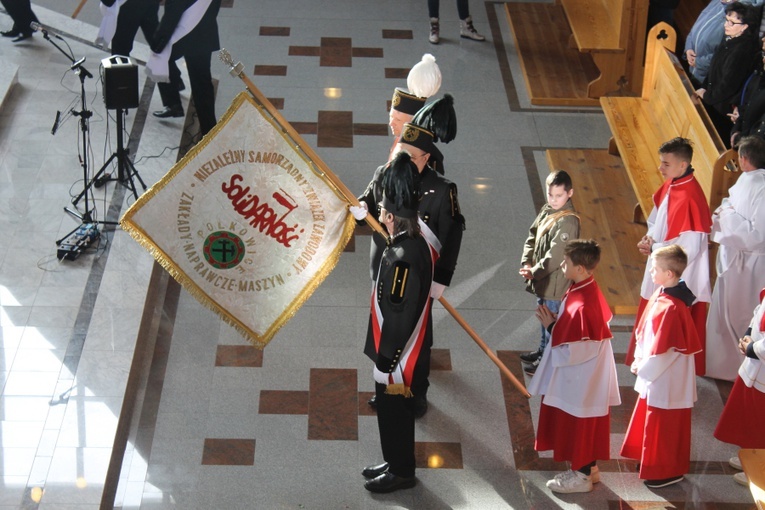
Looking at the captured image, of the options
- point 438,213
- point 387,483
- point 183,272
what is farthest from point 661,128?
point 183,272

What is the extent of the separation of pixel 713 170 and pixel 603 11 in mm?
3980

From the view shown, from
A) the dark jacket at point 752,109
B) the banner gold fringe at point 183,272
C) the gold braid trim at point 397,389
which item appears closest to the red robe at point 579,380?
the gold braid trim at point 397,389

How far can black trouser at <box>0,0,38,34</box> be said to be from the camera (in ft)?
30.1

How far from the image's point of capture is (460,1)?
9.91 m

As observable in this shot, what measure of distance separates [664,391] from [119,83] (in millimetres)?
3986

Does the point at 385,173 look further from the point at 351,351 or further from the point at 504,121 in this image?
the point at 504,121

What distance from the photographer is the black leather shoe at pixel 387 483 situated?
5.07 metres

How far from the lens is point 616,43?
8922mm

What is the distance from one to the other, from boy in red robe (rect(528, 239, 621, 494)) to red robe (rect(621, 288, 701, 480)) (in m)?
0.17

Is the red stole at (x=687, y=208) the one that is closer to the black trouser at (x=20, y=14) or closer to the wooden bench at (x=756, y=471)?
the wooden bench at (x=756, y=471)

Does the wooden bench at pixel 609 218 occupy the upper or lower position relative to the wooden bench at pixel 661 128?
lower

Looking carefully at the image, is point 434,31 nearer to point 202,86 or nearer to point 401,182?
point 202,86

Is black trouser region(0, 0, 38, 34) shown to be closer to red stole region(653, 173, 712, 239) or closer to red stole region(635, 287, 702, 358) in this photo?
red stole region(653, 173, 712, 239)

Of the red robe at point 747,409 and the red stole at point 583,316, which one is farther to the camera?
the red robe at point 747,409
